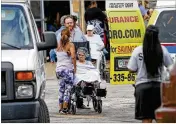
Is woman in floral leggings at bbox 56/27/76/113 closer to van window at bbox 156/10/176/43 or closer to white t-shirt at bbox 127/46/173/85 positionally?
van window at bbox 156/10/176/43

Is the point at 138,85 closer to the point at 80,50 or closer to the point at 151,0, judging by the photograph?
the point at 80,50

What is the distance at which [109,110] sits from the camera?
614 inches

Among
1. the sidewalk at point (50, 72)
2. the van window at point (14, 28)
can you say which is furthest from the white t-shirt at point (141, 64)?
the sidewalk at point (50, 72)

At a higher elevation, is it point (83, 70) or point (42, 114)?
point (83, 70)

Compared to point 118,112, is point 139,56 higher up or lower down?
higher up

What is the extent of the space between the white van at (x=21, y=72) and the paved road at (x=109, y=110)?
8.37 ft

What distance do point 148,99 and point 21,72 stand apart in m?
1.72

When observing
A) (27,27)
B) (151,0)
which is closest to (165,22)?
(27,27)

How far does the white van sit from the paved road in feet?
8.37

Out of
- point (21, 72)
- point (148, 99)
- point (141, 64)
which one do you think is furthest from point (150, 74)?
point (21, 72)

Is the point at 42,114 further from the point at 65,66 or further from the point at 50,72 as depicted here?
the point at 50,72

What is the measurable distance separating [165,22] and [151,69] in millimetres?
3732

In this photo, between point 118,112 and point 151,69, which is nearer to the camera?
point 151,69

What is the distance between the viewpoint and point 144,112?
36.2 feet
